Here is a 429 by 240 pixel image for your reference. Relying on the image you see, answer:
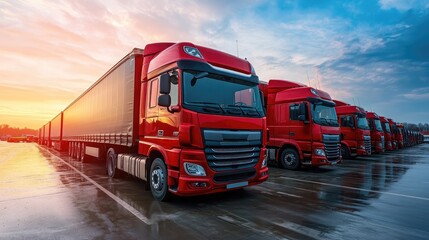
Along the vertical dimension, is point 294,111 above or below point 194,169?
above

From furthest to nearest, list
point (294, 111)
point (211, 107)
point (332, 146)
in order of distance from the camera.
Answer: point (332, 146)
point (294, 111)
point (211, 107)

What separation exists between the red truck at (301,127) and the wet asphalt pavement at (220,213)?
Answer: 2.68m

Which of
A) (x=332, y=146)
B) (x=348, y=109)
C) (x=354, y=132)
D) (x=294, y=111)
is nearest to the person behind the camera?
(x=294, y=111)

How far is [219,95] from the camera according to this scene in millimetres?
5340

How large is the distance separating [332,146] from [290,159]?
1767mm

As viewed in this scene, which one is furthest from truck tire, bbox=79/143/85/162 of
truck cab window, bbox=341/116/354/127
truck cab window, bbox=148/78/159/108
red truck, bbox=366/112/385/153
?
red truck, bbox=366/112/385/153

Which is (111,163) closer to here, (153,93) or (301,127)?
(153,93)

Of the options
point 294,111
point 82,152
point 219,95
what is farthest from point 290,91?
point 82,152

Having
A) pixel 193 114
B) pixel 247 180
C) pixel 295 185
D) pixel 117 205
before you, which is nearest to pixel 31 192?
pixel 117 205

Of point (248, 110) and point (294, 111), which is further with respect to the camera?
point (294, 111)

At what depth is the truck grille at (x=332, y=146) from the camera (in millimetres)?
9961

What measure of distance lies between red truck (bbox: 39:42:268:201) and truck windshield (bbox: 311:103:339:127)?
4847 mm

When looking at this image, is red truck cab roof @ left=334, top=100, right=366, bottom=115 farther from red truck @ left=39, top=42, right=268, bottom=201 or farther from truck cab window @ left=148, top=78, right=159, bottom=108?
truck cab window @ left=148, top=78, right=159, bottom=108

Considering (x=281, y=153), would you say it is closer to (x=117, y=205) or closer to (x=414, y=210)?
(x=414, y=210)
